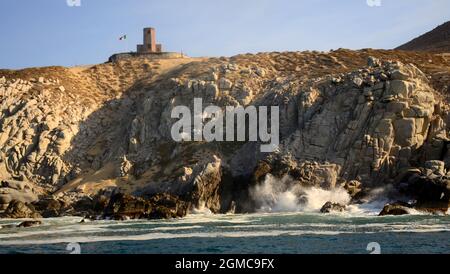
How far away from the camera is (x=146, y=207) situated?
4650 centimetres

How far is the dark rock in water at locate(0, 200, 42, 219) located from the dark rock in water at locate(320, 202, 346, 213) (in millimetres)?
21156

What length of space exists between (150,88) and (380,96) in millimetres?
28156

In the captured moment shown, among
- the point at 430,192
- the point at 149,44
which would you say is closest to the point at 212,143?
the point at 430,192

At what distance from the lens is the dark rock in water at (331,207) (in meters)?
44.8

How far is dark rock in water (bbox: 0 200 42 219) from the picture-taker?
49500 millimetres

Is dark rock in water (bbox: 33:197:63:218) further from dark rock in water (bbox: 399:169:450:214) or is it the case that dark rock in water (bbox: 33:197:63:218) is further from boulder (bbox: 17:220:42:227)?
dark rock in water (bbox: 399:169:450:214)

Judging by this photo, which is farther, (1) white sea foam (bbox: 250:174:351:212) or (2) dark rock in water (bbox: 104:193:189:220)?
→ (1) white sea foam (bbox: 250:174:351:212)

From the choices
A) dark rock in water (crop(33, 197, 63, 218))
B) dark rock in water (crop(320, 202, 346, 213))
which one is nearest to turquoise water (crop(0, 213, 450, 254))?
dark rock in water (crop(320, 202, 346, 213))

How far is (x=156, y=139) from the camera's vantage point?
204 feet

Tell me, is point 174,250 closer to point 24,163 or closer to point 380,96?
point 380,96

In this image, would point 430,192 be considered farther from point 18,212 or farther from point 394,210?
point 18,212

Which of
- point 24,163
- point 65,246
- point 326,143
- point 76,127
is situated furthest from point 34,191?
point 65,246
